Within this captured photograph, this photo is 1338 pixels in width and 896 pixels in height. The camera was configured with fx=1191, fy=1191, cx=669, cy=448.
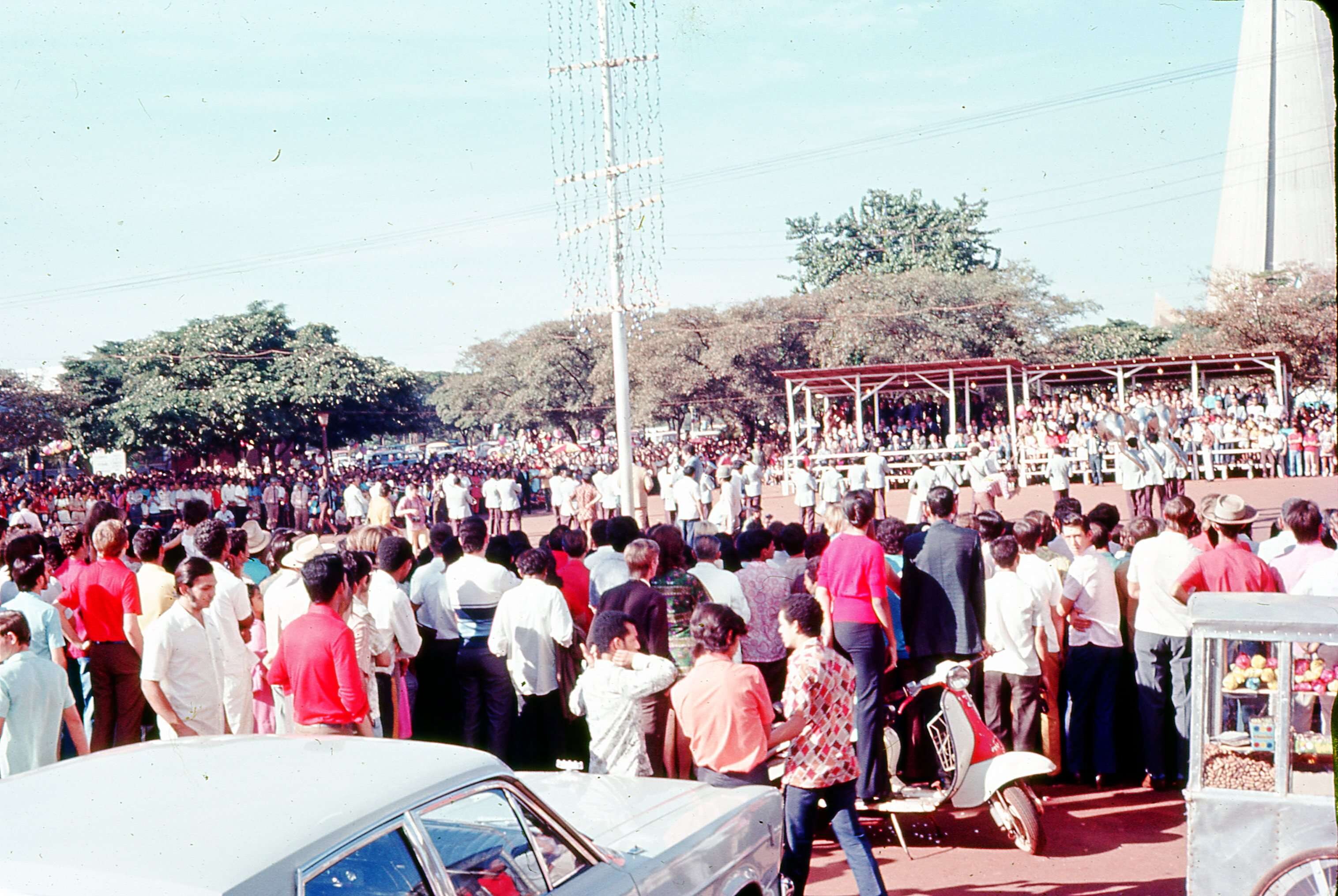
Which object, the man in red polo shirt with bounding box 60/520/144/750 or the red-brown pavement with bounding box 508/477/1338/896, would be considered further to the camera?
the man in red polo shirt with bounding box 60/520/144/750

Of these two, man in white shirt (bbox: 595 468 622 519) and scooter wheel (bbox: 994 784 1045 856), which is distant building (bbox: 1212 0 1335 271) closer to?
man in white shirt (bbox: 595 468 622 519)

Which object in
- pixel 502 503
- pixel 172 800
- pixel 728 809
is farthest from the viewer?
pixel 502 503

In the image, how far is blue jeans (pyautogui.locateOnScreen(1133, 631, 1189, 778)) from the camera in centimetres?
692

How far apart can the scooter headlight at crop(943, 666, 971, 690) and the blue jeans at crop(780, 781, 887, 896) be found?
1.24 metres

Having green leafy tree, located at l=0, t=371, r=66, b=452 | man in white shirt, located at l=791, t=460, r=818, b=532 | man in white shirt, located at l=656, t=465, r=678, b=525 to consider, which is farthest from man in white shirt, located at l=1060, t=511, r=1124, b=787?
green leafy tree, located at l=0, t=371, r=66, b=452

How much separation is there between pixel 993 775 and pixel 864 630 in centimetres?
98

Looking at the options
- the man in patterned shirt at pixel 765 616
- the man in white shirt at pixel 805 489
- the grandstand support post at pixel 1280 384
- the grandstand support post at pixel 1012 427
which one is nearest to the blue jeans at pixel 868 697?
the man in patterned shirt at pixel 765 616

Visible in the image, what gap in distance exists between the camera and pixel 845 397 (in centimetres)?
3988

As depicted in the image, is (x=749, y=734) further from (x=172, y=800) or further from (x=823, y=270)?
(x=823, y=270)

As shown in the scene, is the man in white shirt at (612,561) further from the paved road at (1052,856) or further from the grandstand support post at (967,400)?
the grandstand support post at (967,400)

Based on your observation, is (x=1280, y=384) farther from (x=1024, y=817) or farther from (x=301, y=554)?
(x=301, y=554)

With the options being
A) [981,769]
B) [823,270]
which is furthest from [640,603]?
[823,270]

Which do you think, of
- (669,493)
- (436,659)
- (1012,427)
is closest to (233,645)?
(436,659)

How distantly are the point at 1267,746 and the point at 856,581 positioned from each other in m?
2.28
